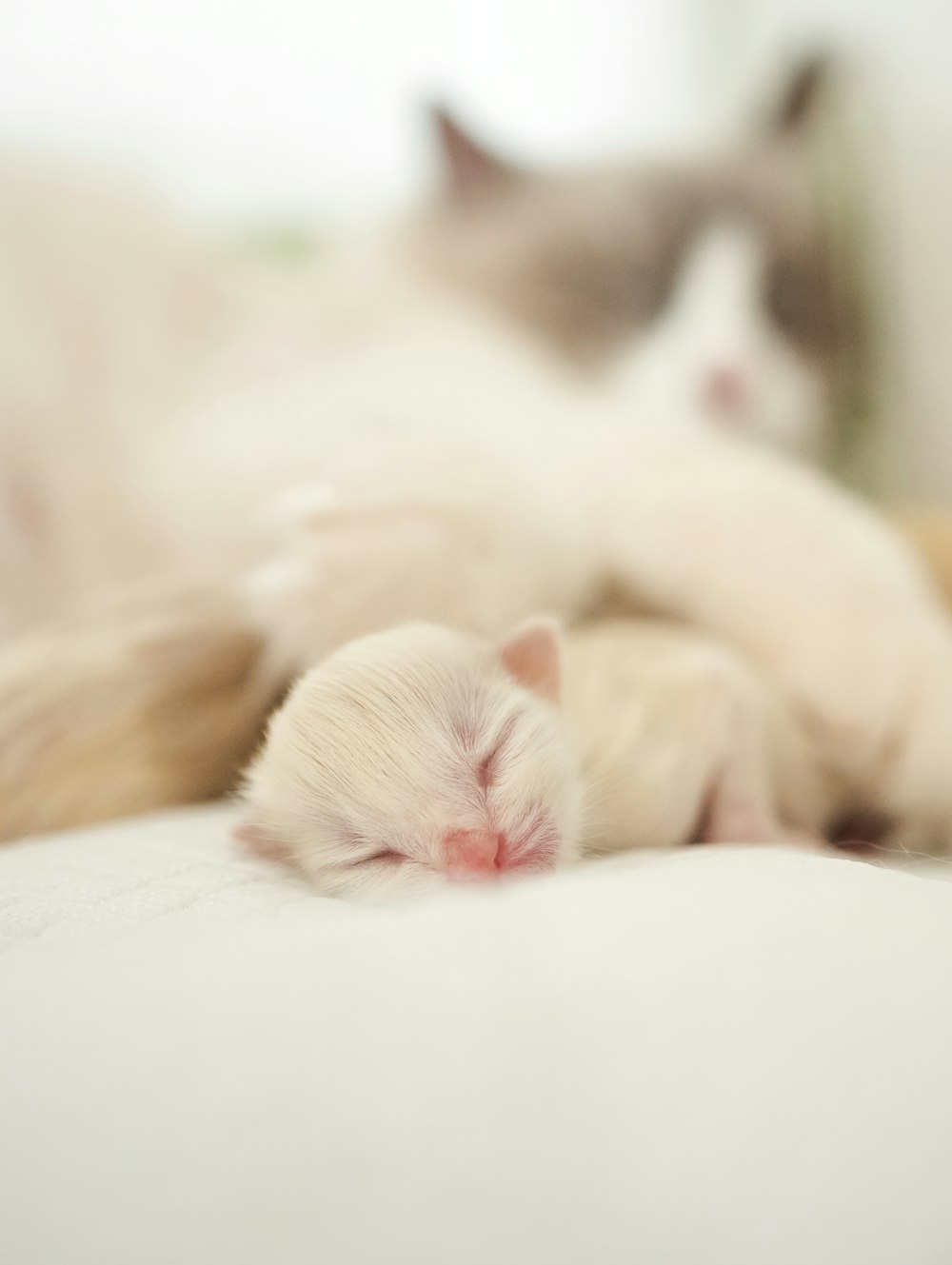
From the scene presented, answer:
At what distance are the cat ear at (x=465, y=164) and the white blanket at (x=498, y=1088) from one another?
0.79 meters

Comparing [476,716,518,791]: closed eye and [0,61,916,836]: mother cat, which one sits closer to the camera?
[476,716,518,791]: closed eye

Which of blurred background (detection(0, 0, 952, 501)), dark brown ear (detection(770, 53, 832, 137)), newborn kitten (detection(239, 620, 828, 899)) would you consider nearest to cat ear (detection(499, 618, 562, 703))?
newborn kitten (detection(239, 620, 828, 899))

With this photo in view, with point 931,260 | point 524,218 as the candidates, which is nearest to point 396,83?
point 524,218

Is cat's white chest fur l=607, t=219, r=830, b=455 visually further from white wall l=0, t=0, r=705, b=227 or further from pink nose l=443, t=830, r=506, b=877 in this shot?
pink nose l=443, t=830, r=506, b=877

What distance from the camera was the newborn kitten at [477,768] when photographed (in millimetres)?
310

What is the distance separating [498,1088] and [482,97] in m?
0.99

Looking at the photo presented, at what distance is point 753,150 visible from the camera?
90 centimetres

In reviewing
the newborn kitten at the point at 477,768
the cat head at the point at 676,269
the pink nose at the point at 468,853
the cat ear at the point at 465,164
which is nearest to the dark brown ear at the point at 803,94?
the cat head at the point at 676,269

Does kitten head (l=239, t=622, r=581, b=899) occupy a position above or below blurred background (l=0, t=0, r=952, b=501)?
below

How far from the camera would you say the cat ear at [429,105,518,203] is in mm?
875

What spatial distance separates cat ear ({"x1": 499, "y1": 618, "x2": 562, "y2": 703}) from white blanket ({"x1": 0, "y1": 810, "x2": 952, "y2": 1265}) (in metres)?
0.12

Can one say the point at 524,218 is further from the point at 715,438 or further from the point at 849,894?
the point at 849,894

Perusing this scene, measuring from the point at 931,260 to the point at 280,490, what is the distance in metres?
0.60

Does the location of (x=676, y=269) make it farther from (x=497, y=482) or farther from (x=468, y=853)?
(x=468, y=853)
